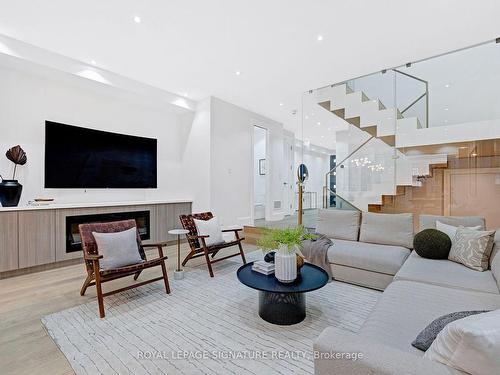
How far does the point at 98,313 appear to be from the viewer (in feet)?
7.93

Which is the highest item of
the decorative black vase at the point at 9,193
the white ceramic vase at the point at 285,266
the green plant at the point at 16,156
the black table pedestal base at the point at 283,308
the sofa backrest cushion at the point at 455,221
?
the green plant at the point at 16,156

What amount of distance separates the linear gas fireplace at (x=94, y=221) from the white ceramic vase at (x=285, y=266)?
130 inches

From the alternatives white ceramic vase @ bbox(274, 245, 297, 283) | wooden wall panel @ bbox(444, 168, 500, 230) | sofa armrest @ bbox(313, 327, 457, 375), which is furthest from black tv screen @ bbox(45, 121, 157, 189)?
wooden wall panel @ bbox(444, 168, 500, 230)

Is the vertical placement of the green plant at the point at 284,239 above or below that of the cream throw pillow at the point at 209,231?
above

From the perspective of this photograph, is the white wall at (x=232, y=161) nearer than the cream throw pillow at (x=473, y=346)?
No

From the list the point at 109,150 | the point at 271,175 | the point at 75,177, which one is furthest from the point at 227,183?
the point at 75,177

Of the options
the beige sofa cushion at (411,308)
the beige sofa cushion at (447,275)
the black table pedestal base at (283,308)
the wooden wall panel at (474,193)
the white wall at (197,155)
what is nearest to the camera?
the beige sofa cushion at (411,308)

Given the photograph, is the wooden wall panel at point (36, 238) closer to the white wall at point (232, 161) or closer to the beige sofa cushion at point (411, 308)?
the white wall at point (232, 161)

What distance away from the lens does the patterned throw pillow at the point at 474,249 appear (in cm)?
241

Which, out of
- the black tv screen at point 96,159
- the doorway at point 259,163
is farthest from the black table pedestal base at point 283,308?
the doorway at point 259,163

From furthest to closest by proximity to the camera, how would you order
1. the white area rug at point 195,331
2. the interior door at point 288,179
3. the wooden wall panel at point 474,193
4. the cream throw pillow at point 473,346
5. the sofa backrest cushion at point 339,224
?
the interior door at point 288,179 < the wooden wall panel at point 474,193 < the sofa backrest cushion at point 339,224 < the white area rug at point 195,331 < the cream throw pillow at point 473,346

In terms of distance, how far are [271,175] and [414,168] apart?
135 inches

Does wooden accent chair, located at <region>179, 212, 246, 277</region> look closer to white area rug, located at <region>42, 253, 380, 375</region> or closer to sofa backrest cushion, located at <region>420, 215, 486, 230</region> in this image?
white area rug, located at <region>42, 253, 380, 375</region>

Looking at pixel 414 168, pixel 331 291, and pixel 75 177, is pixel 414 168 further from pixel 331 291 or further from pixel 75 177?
pixel 75 177
